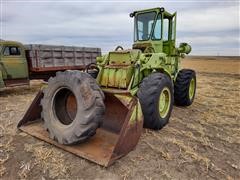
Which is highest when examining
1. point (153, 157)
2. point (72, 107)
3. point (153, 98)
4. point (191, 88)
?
point (153, 98)

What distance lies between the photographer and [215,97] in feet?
26.9

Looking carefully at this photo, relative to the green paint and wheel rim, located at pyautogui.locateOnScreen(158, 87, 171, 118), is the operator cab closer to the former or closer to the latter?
the green paint

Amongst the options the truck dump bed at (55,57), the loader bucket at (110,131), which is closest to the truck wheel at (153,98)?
the loader bucket at (110,131)

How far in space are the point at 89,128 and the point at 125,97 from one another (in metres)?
0.76

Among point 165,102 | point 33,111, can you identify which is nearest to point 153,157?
point 165,102

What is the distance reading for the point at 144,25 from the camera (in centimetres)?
600

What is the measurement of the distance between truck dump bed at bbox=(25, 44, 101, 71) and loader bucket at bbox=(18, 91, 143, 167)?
16.1 feet

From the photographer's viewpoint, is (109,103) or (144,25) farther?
(144,25)

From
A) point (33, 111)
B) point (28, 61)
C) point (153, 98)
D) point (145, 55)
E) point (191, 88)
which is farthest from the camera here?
point (28, 61)

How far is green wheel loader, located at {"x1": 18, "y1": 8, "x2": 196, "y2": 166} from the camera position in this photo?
3.35 meters

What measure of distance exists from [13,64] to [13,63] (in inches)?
1.4

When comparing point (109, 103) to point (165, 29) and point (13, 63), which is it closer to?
point (165, 29)

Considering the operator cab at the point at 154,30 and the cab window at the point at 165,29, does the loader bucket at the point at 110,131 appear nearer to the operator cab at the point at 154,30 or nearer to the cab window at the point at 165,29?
the operator cab at the point at 154,30

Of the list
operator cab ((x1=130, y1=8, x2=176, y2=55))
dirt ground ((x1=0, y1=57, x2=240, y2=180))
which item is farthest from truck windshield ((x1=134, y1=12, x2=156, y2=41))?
dirt ground ((x1=0, y1=57, x2=240, y2=180))
